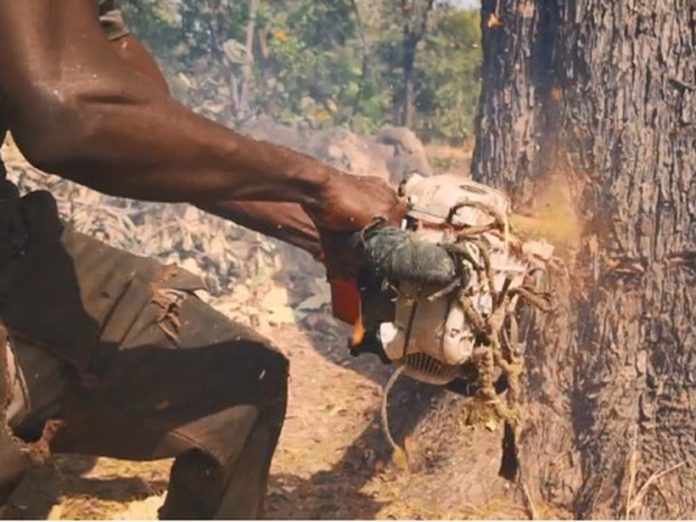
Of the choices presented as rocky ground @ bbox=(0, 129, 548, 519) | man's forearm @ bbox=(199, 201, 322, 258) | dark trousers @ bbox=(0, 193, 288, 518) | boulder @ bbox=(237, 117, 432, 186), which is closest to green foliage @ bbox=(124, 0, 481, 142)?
boulder @ bbox=(237, 117, 432, 186)

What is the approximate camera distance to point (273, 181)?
232 centimetres

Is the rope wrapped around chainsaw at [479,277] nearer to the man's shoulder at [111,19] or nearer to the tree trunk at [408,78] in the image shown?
the man's shoulder at [111,19]

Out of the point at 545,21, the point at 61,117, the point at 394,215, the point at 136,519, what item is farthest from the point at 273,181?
the point at 136,519

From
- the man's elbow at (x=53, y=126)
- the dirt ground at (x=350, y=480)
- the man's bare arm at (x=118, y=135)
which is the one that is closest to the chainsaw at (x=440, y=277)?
the man's bare arm at (x=118, y=135)

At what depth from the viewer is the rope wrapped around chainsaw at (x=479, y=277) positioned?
2.32 m

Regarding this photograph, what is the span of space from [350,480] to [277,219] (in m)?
1.68

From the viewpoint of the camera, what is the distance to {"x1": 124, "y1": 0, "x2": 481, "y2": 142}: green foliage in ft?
26.0

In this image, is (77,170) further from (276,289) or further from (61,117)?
(276,289)

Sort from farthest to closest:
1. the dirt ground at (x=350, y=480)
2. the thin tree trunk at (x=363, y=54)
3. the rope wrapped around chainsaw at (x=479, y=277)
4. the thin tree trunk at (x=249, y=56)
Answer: the thin tree trunk at (x=363, y=54) < the thin tree trunk at (x=249, y=56) < the dirt ground at (x=350, y=480) < the rope wrapped around chainsaw at (x=479, y=277)

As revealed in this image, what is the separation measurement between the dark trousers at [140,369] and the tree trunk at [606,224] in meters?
1.20

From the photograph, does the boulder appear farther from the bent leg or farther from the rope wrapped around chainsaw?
the rope wrapped around chainsaw

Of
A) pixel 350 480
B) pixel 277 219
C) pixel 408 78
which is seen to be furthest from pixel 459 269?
pixel 408 78

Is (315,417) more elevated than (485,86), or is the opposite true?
(485,86)

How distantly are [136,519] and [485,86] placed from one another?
6.91ft
